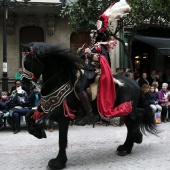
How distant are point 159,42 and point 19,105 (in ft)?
28.3

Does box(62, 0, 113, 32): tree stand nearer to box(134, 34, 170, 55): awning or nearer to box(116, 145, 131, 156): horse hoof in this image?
box(134, 34, 170, 55): awning

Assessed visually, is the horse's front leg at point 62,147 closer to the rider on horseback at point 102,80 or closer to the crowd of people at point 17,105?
the rider on horseback at point 102,80

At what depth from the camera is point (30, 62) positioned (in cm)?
541

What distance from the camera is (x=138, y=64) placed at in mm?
18266

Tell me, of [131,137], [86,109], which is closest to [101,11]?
[131,137]

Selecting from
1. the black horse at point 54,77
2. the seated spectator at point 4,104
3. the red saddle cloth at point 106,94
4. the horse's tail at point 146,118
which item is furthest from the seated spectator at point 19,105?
the red saddle cloth at point 106,94

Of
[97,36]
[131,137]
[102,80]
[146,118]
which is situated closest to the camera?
[102,80]

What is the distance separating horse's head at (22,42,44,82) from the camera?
542 centimetres

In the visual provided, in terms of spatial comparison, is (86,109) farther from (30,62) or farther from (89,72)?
(30,62)

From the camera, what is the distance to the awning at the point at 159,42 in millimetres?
14617

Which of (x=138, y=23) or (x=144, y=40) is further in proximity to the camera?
(x=144, y=40)

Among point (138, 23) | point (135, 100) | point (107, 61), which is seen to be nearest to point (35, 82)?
point (107, 61)

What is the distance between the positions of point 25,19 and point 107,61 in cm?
1012

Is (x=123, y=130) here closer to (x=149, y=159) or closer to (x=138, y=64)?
(x=149, y=159)
